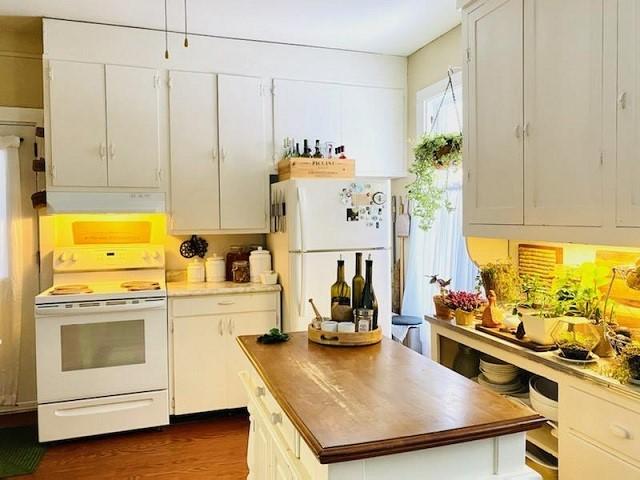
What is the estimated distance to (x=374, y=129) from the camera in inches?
167

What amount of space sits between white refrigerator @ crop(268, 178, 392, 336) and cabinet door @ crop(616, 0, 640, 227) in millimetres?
1872

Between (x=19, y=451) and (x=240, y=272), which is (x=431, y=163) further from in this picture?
(x=19, y=451)

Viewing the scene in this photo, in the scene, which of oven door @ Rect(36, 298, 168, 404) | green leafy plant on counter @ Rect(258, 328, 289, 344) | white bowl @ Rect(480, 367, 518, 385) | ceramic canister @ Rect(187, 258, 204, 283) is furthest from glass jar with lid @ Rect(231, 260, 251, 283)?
white bowl @ Rect(480, 367, 518, 385)

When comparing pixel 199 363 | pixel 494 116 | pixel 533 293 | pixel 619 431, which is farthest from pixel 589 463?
pixel 199 363

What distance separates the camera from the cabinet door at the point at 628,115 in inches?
71.2

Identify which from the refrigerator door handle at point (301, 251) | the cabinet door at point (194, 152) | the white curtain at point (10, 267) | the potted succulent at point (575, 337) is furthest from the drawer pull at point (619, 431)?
the white curtain at point (10, 267)

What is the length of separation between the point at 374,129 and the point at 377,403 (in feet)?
10.2

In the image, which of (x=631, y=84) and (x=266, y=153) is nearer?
(x=631, y=84)

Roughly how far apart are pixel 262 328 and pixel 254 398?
1764mm

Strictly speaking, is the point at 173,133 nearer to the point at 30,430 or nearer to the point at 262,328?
the point at 262,328

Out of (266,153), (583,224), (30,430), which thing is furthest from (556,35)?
(30,430)

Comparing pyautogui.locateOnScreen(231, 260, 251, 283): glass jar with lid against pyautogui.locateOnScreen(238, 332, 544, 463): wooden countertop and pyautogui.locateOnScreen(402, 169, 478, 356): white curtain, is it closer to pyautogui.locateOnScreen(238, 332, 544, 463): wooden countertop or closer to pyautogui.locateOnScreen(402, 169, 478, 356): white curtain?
pyautogui.locateOnScreen(402, 169, 478, 356): white curtain

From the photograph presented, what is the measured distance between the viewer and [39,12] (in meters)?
3.35

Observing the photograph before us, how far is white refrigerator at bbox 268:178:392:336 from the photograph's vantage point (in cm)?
355
